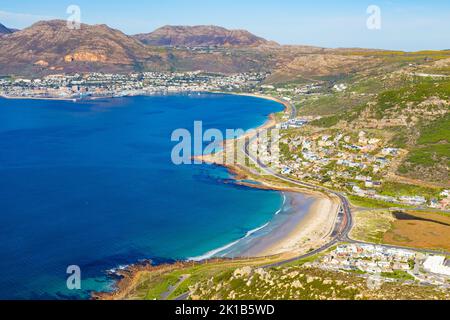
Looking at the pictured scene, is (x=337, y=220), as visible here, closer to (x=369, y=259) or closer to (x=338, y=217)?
(x=338, y=217)

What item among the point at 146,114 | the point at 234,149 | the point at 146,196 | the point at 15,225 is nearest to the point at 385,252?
the point at 146,196

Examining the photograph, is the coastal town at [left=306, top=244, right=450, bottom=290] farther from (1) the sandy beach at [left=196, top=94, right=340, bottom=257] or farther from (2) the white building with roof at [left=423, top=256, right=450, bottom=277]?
(1) the sandy beach at [left=196, top=94, right=340, bottom=257]

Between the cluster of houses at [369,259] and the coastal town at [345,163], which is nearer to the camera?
the cluster of houses at [369,259]

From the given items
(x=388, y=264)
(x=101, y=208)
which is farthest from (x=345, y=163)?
(x=101, y=208)

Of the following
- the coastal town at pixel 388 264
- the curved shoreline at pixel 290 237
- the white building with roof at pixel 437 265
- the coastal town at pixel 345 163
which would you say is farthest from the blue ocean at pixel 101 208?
the white building with roof at pixel 437 265

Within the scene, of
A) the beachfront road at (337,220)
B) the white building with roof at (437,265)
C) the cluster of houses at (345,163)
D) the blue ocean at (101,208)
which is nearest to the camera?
the white building with roof at (437,265)

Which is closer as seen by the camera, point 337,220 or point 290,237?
point 290,237

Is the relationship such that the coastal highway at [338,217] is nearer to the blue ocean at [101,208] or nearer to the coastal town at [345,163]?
the coastal town at [345,163]

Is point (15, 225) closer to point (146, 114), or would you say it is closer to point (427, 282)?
point (427, 282)

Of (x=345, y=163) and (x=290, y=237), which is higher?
(x=345, y=163)
